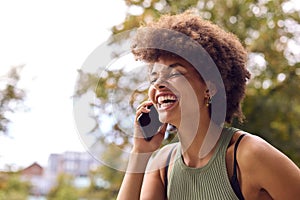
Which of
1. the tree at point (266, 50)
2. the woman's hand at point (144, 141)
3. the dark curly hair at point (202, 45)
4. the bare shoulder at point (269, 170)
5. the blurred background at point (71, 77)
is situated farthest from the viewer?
the tree at point (266, 50)

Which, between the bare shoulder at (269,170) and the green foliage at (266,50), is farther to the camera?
the green foliage at (266,50)

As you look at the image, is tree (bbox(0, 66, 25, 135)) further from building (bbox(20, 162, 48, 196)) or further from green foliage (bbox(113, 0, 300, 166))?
green foliage (bbox(113, 0, 300, 166))

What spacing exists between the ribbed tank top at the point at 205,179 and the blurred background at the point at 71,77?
0.94 metres

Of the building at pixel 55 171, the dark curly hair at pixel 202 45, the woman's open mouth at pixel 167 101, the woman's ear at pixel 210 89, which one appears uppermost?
the dark curly hair at pixel 202 45

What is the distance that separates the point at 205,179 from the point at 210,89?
0.53 feet

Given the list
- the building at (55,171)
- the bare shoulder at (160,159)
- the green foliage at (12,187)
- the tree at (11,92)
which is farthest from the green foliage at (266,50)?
the bare shoulder at (160,159)

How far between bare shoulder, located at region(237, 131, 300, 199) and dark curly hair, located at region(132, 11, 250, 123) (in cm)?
14

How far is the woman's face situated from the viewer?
944 mm

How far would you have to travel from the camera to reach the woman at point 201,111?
2.96 feet

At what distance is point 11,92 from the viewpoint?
2.48 metres

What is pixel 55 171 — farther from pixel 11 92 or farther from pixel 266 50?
pixel 266 50

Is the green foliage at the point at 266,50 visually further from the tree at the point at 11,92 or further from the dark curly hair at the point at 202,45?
the dark curly hair at the point at 202,45

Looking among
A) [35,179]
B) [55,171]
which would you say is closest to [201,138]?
[55,171]

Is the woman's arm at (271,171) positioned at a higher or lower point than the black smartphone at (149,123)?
lower
